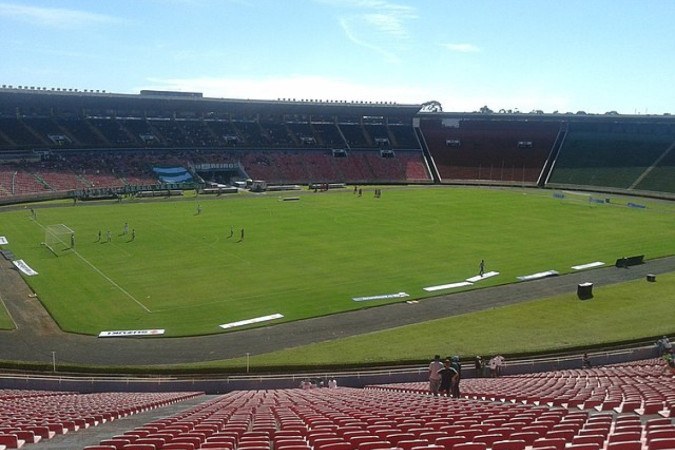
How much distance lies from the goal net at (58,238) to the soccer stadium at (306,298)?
0.37 metres

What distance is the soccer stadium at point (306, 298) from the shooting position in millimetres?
12617

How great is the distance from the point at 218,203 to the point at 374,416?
3099 inches

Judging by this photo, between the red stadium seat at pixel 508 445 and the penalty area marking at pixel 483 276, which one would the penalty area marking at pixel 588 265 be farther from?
the red stadium seat at pixel 508 445

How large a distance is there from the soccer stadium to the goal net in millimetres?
374

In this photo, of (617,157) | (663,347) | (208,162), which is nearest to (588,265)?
(663,347)

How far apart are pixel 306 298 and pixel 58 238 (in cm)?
3119

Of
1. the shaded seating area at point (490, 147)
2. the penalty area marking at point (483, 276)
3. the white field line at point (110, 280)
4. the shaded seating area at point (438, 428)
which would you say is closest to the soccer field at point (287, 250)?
the white field line at point (110, 280)

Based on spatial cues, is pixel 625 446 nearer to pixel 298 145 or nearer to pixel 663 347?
pixel 663 347

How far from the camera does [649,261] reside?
53.8 meters

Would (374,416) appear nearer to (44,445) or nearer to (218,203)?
(44,445)

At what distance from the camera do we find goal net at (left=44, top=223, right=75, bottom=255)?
188 ft

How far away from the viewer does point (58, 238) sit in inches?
2361

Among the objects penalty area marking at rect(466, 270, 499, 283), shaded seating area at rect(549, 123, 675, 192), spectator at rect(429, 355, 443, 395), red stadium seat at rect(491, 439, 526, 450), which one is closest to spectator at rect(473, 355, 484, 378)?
spectator at rect(429, 355, 443, 395)

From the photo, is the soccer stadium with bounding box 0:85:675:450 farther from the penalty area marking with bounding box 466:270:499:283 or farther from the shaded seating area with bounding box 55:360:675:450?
the penalty area marking with bounding box 466:270:499:283
